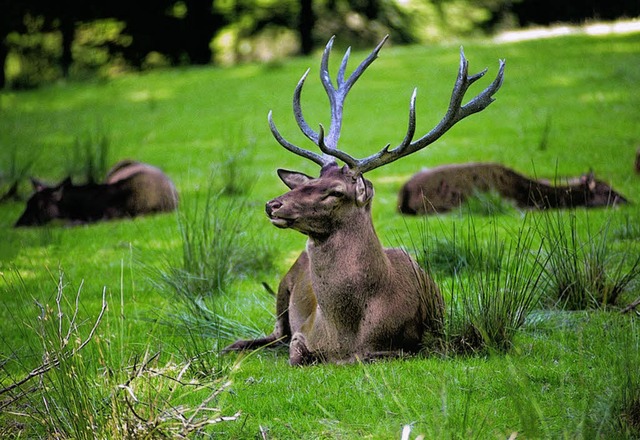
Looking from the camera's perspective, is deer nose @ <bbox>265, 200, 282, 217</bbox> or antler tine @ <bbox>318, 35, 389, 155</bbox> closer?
deer nose @ <bbox>265, 200, 282, 217</bbox>

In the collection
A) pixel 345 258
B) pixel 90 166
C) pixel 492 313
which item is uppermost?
pixel 345 258

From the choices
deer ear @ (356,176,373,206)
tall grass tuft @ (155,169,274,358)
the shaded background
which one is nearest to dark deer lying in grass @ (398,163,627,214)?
tall grass tuft @ (155,169,274,358)

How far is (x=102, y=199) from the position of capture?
12172mm

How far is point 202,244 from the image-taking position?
758cm

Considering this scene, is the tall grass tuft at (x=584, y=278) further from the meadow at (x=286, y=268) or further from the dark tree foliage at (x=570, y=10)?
the dark tree foliage at (x=570, y=10)

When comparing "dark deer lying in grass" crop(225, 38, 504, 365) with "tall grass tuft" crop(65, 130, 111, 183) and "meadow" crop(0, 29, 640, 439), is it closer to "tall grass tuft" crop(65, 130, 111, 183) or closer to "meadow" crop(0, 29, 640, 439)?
"meadow" crop(0, 29, 640, 439)

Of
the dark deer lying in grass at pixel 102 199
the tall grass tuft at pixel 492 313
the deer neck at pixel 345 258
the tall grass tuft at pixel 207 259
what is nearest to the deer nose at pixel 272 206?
the deer neck at pixel 345 258

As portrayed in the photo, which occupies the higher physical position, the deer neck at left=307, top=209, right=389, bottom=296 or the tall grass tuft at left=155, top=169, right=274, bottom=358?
the deer neck at left=307, top=209, right=389, bottom=296

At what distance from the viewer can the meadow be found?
14.7 ft

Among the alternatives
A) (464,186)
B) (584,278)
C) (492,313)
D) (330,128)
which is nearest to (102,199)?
(464,186)

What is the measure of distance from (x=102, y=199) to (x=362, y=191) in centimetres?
712

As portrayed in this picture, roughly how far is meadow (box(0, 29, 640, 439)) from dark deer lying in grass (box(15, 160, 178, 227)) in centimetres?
31

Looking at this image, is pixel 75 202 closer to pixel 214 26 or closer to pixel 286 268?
pixel 286 268

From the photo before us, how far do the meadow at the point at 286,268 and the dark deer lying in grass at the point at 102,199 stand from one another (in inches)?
12.2
